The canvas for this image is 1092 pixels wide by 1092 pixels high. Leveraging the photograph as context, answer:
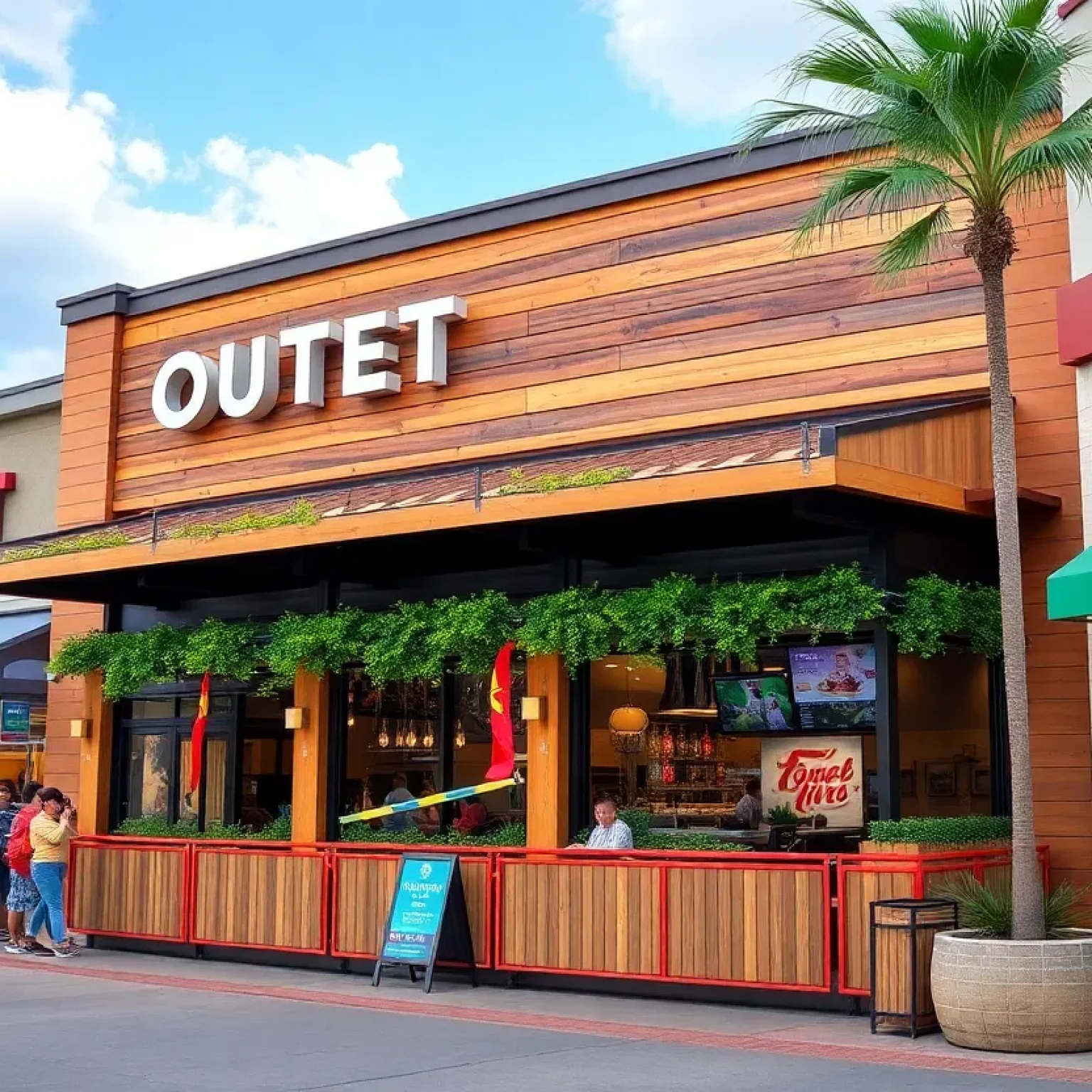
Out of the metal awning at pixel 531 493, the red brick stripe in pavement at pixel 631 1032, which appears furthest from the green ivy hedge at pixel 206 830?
the metal awning at pixel 531 493

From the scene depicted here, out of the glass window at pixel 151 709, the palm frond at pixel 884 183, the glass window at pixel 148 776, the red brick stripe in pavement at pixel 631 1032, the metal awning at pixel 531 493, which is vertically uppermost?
the palm frond at pixel 884 183

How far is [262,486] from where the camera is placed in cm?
1845

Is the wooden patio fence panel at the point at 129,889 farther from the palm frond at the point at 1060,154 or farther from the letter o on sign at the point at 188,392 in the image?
the palm frond at the point at 1060,154

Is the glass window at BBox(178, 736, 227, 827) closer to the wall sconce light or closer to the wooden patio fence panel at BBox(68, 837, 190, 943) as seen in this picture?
the wooden patio fence panel at BBox(68, 837, 190, 943)

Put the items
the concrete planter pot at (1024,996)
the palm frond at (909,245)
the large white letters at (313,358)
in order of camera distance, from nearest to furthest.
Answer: the concrete planter pot at (1024,996), the palm frond at (909,245), the large white letters at (313,358)

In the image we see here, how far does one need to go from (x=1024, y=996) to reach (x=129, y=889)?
9.96 m

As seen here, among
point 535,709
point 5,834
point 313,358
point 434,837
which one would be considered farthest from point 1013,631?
point 5,834

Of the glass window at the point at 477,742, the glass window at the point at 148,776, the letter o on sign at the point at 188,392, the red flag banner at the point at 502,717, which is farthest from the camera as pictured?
the letter o on sign at the point at 188,392

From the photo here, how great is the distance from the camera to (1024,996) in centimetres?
1013

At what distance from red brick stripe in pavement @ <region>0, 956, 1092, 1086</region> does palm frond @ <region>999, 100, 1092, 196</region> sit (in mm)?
5910

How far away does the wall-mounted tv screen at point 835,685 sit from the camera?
13570 millimetres

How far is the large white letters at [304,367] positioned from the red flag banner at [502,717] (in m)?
4.00

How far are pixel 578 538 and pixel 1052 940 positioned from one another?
5637 mm

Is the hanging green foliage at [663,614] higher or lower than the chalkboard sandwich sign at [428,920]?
higher
